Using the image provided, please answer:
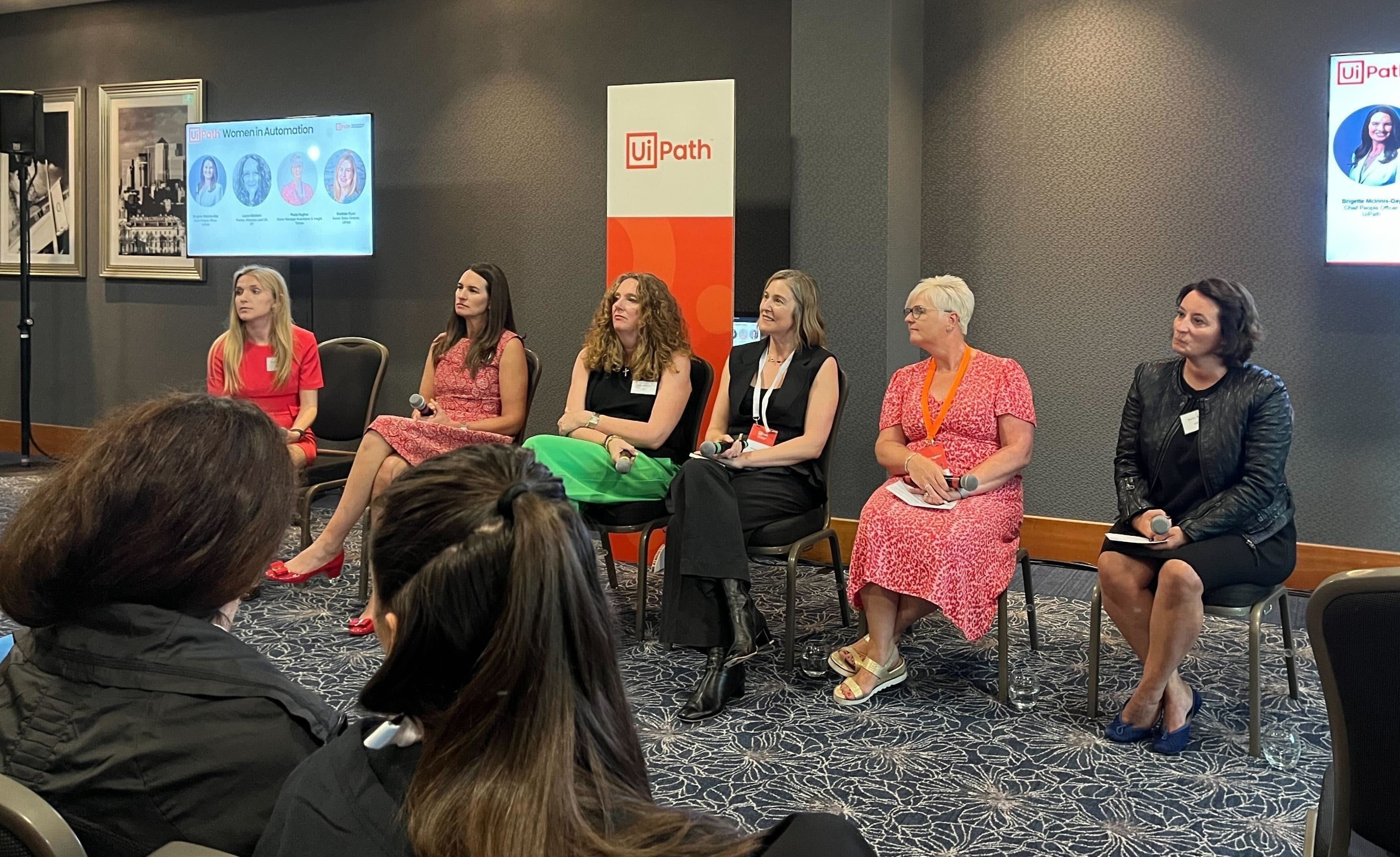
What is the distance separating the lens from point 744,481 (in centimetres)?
404

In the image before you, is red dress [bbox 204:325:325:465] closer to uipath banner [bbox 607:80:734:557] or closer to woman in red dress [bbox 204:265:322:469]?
woman in red dress [bbox 204:265:322:469]

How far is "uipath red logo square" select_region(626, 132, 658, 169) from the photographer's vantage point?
5.02 meters

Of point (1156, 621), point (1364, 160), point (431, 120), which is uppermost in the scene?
point (431, 120)

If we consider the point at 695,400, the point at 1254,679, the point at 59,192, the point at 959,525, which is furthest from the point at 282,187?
the point at 1254,679

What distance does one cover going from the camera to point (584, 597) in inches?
37.5

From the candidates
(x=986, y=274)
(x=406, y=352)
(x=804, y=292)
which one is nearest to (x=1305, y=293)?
(x=986, y=274)

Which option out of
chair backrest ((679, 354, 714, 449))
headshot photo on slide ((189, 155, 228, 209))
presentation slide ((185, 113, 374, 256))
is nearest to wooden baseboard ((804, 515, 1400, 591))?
chair backrest ((679, 354, 714, 449))

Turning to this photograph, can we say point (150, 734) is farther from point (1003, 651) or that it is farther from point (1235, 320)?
point (1235, 320)

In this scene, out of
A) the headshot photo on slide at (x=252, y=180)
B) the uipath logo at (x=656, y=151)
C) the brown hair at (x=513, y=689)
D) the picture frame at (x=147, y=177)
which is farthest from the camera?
the picture frame at (x=147, y=177)

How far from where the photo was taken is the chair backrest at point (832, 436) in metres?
4.11

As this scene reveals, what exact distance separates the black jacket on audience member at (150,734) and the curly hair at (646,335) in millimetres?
3159

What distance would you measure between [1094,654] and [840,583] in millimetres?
1110

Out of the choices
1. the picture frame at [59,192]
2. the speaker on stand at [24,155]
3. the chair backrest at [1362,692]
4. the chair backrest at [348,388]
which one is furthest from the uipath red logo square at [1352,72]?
the picture frame at [59,192]

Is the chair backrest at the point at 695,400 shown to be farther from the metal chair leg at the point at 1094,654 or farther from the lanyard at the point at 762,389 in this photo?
the metal chair leg at the point at 1094,654
